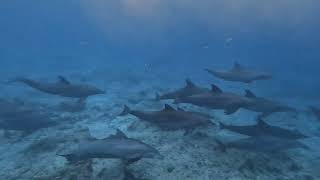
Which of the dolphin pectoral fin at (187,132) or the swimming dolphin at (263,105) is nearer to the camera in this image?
the dolphin pectoral fin at (187,132)

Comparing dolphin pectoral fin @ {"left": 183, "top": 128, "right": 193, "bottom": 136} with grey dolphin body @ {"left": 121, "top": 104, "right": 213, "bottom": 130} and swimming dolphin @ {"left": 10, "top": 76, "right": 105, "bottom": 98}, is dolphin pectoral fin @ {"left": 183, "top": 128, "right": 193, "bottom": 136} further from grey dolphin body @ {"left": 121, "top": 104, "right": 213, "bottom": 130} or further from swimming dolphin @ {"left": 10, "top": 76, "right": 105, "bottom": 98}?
swimming dolphin @ {"left": 10, "top": 76, "right": 105, "bottom": 98}

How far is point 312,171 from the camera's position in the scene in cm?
1047

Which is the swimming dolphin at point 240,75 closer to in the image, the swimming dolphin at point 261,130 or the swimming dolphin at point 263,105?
the swimming dolphin at point 263,105

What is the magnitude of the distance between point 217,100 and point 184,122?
1492 mm

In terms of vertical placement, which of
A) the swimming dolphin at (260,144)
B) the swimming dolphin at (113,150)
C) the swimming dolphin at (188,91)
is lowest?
the swimming dolphin at (113,150)

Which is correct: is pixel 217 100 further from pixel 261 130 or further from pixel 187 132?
pixel 261 130

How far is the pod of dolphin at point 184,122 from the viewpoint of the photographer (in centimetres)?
807

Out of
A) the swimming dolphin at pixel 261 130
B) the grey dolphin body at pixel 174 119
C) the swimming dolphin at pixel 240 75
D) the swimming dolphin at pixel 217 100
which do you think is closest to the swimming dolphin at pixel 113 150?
the grey dolphin body at pixel 174 119

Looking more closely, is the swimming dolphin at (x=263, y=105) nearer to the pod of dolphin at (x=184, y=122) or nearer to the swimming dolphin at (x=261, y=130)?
the pod of dolphin at (x=184, y=122)

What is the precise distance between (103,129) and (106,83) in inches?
609

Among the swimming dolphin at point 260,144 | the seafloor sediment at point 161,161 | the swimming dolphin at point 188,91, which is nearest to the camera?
the seafloor sediment at point 161,161

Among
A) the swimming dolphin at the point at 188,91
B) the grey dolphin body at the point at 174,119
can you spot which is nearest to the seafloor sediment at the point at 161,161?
the grey dolphin body at the point at 174,119

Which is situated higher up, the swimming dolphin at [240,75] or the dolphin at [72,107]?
the swimming dolphin at [240,75]

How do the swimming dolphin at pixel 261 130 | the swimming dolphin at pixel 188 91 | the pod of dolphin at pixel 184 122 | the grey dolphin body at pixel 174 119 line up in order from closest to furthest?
the pod of dolphin at pixel 184 122 → the grey dolphin body at pixel 174 119 → the swimming dolphin at pixel 261 130 → the swimming dolphin at pixel 188 91
